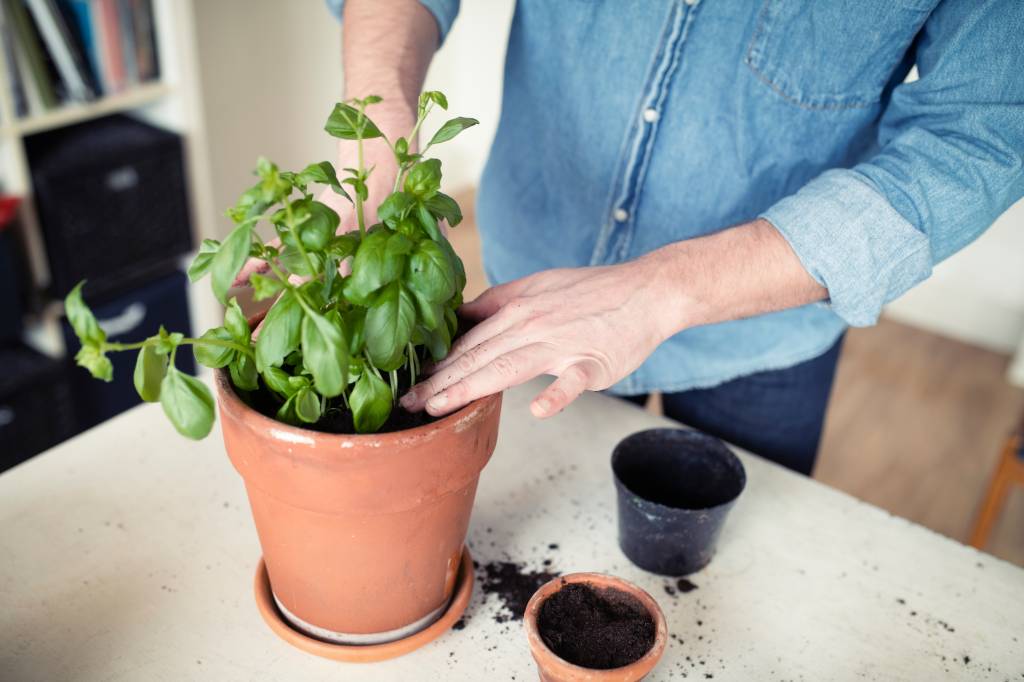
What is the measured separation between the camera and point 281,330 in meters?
0.60

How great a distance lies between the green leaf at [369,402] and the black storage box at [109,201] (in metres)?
1.60

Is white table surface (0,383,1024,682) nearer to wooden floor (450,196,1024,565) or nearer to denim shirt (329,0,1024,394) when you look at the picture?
denim shirt (329,0,1024,394)

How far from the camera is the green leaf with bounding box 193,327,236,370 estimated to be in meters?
0.67

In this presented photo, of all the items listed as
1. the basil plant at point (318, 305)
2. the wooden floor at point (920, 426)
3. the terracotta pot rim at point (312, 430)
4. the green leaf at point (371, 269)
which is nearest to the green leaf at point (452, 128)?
the basil plant at point (318, 305)

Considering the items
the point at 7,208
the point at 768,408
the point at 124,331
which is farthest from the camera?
the point at 124,331

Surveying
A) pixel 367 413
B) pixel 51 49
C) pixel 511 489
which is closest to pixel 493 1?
pixel 51 49

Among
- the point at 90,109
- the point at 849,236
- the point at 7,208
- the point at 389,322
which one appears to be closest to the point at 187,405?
the point at 389,322

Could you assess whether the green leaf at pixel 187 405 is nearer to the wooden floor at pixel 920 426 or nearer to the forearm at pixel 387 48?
the forearm at pixel 387 48

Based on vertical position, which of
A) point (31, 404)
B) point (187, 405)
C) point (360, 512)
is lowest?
point (31, 404)

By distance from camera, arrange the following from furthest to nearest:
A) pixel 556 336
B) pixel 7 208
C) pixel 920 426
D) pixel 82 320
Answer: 1. pixel 920 426
2. pixel 7 208
3. pixel 556 336
4. pixel 82 320

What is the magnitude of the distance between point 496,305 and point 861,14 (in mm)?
533

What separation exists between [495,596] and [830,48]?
27.9 inches

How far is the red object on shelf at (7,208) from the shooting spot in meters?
1.87

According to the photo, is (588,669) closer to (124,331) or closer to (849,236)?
(849,236)
